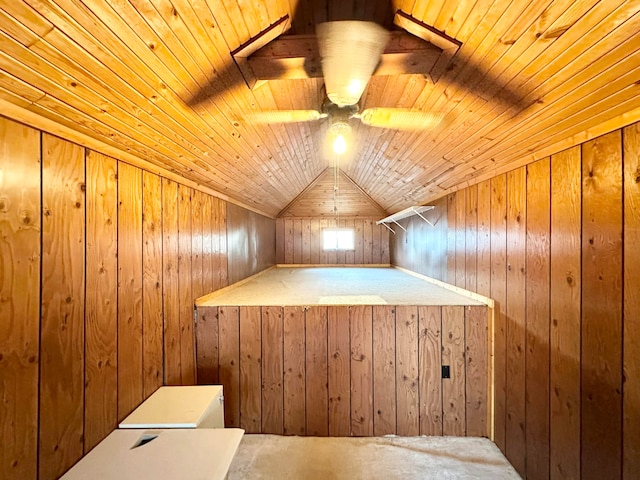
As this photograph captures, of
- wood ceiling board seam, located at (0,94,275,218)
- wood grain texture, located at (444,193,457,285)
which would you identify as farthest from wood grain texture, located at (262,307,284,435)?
wood grain texture, located at (444,193,457,285)

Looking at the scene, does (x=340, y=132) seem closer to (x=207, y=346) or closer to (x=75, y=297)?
(x=75, y=297)

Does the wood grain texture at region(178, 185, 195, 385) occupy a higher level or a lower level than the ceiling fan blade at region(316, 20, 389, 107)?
lower

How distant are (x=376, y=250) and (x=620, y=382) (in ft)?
15.9

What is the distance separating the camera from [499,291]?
2.09 m

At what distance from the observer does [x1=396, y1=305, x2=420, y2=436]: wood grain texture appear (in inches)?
87.2

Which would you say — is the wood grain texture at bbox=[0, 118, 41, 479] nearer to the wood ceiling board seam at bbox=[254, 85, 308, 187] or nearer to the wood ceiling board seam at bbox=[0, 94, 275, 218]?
the wood ceiling board seam at bbox=[0, 94, 275, 218]

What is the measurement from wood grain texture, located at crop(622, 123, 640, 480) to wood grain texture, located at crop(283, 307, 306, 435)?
5.82 feet

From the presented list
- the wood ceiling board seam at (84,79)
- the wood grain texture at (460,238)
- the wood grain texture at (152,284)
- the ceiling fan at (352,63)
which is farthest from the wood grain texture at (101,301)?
the wood grain texture at (460,238)

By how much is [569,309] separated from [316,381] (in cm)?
171

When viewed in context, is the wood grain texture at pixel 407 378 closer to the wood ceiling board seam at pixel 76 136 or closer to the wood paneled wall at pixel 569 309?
the wood paneled wall at pixel 569 309

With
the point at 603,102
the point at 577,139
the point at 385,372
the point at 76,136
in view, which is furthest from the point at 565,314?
the point at 76,136

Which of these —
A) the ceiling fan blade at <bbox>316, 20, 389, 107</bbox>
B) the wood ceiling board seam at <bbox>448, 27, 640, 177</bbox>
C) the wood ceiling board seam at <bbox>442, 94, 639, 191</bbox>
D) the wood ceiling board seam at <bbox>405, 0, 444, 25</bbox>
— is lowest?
the wood ceiling board seam at <bbox>442, 94, 639, 191</bbox>

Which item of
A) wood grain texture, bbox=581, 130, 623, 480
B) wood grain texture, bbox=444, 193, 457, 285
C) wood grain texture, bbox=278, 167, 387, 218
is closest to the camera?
wood grain texture, bbox=581, 130, 623, 480

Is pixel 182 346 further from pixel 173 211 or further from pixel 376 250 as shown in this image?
pixel 376 250
